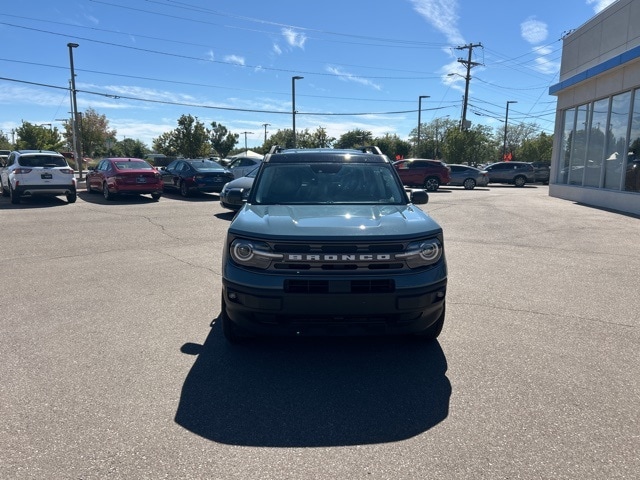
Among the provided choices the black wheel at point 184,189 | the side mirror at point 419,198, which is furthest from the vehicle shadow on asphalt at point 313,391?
the black wheel at point 184,189

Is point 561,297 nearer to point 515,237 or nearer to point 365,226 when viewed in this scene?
point 365,226

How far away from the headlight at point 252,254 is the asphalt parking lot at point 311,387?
2.88ft

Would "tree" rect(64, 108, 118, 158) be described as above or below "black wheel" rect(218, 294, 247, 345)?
above

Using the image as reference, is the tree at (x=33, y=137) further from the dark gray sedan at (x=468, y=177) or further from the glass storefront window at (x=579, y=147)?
the glass storefront window at (x=579, y=147)

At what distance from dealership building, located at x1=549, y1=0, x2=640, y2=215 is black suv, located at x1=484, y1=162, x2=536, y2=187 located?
10609 mm

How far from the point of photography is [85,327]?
4.72 metres

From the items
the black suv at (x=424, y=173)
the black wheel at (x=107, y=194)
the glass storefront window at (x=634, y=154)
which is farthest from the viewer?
the black suv at (x=424, y=173)

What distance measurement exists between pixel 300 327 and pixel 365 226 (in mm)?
920

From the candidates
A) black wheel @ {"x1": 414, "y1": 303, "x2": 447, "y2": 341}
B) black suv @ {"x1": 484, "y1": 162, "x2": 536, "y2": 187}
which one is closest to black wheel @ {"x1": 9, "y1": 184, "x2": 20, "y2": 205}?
black wheel @ {"x1": 414, "y1": 303, "x2": 447, "y2": 341}

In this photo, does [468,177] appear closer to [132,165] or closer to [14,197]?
[132,165]

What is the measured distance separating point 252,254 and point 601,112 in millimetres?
18232

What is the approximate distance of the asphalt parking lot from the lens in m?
2.68

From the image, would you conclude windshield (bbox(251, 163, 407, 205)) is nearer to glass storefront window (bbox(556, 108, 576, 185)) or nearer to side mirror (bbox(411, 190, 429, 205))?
side mirror (bbox(411, 190, 429, 205))

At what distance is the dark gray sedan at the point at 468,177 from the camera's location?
2847 cm
